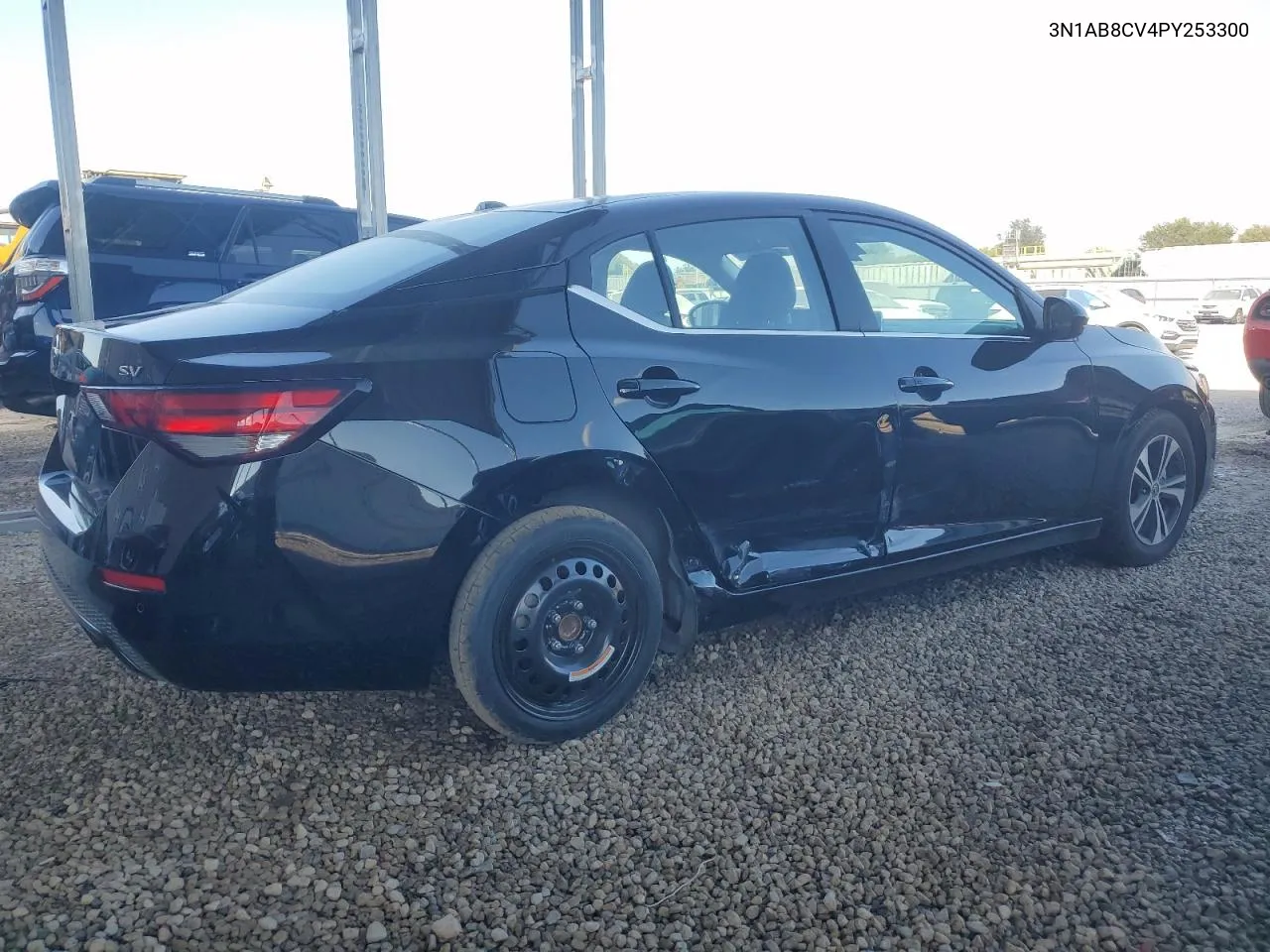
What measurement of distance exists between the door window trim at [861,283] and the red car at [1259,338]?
4687 mm

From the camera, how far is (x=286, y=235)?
8023 mm

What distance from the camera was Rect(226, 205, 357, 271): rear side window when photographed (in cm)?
780

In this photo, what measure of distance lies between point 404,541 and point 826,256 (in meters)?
1.76

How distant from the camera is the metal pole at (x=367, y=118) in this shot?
6.41 meters

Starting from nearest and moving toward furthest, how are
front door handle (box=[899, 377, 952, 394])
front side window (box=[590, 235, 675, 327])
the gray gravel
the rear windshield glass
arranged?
the gray gravel
the rear windshield glass
front side window (box=[590, 235, 675, 327])
front door handle (box=[899, 377, 952, 394])

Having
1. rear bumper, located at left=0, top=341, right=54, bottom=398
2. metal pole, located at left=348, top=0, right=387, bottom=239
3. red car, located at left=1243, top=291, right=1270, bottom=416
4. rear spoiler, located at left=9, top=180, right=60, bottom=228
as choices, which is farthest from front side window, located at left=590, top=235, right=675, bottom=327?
red car, located at left=1243, top=291, right=1270, bottom=416

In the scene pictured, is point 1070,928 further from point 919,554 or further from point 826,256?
point 826,256

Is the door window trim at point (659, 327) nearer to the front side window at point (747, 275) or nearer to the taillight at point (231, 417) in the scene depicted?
the front side window at point (747, 275)

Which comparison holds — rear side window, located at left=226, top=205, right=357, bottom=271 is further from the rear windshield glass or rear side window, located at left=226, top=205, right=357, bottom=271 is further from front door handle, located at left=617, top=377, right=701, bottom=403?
front door handle, located at left=617, top=377, right=701, bottom=403

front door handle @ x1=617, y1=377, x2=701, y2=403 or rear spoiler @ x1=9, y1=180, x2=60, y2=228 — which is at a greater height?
rear spoiler @ x1=9, y1=180, x2=60, y2=228

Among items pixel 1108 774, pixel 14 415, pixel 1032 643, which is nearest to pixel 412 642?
pixel 1108 774

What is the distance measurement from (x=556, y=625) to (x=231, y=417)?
974 millimetres

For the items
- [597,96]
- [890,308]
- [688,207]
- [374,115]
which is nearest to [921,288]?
[890,308]

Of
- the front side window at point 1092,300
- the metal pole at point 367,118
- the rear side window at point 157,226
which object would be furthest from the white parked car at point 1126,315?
the rear side window at point 157,226
